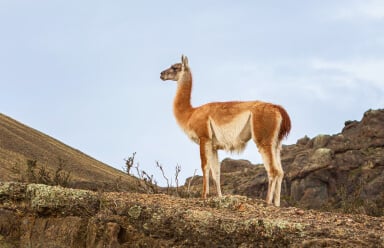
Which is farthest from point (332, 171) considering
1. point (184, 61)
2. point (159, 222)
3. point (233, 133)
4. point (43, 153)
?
point (159, 222)

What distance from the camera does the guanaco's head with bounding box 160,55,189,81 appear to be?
17.5 metres

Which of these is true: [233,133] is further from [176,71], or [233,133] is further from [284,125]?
[176,71]

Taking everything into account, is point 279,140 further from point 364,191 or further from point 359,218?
point 364,191

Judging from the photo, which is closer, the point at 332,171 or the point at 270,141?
the point at 270,141

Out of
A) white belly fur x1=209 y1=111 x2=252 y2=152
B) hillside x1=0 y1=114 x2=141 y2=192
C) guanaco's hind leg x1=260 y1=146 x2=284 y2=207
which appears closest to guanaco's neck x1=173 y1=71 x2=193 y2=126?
white belly fur x1=209 y1=111 x2=252 y2=152

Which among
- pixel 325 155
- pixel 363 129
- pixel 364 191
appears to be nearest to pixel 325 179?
pixel 325 155

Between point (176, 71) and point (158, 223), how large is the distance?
28.3ft

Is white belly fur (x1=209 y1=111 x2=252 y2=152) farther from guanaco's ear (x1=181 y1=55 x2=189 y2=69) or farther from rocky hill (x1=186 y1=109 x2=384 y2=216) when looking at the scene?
rocky hill (x1=186 y1=109 x2=384 y2=216)

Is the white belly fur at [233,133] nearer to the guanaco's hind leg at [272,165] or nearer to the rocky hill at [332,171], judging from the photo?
the guanaco's hind leg at [272,165]

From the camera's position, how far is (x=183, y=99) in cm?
1730

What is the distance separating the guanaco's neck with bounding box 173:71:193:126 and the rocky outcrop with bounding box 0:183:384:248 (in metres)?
5.79

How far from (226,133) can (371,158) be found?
41.6 metres

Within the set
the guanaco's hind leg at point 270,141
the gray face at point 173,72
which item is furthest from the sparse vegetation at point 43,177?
the guanaco's hind leg at point 270,141

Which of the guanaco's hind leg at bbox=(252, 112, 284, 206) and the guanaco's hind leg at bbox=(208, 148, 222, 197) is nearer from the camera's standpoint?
the guanaco's hind leg at bbox=(252, 112, 284, 206)
